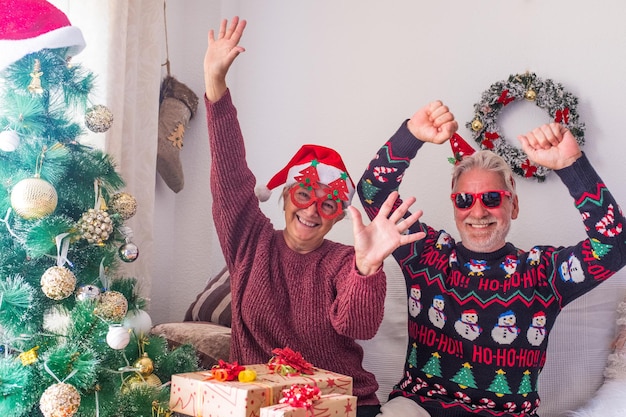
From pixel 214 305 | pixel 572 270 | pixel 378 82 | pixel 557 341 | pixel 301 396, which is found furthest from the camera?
pixel 378 82

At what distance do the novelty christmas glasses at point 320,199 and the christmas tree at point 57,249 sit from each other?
57 centimetres

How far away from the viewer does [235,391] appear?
4.49 feet

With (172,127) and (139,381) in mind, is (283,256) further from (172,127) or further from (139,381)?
(172,127)

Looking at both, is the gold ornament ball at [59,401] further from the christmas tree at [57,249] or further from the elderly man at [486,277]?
the elderly man at [486,277]

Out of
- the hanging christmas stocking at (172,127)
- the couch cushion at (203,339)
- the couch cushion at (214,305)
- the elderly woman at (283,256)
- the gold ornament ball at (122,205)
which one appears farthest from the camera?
the hanging christmas stocking at (172,127)

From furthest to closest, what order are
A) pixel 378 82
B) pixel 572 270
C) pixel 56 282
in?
1. pixel 378 82
2. pixel 572 270
3. pixel 56 282

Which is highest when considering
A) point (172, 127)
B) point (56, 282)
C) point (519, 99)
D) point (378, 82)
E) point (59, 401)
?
point (378, 82)

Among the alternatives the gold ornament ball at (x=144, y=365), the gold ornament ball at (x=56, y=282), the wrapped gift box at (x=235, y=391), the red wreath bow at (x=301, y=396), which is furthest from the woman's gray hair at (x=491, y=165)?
the gold ornament ball at (x=56, y=282)

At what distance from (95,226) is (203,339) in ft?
2.45

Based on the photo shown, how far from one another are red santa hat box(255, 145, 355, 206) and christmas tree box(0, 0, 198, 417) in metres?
0.61

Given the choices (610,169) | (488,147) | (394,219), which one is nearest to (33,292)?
(394,219)

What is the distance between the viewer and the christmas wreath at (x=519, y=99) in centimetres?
252

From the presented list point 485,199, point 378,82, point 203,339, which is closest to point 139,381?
point 203,339

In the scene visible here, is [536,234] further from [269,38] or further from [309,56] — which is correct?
[269,38]
